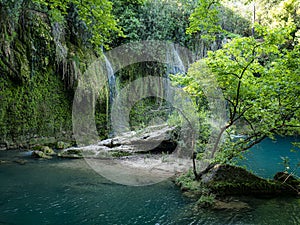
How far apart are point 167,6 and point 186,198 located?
16095 millimetres

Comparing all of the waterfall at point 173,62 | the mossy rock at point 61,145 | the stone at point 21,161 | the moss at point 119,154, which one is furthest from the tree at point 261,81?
the waterfall at point 173,62

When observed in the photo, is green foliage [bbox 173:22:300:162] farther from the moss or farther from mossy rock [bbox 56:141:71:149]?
mossy rock [bbox 56:141:71:149]

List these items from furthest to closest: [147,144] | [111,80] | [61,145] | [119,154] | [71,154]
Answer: [111,80] < [61,145] < [147,144] < [119,154] < [71,154]

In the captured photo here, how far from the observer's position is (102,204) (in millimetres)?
5230

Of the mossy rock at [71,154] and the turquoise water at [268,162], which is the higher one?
the mossy rock at [71,154]

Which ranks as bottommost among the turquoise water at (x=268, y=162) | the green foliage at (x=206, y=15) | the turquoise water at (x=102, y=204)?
the turquoise water at (x=102, y=204)

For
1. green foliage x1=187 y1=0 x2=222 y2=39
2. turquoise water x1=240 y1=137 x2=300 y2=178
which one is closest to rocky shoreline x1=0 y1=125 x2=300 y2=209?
turquoise water x1=240 y1=137 x2=300 y2=178

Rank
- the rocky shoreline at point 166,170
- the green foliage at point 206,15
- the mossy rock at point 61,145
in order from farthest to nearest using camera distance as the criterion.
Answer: the mossy rock at point 61,145, the rocky shoreline at point 166,170, the green foliage at point 206,15

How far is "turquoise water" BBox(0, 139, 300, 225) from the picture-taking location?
455 cm

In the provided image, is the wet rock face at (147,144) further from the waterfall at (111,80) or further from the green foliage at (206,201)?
the green foliage at (206,201)

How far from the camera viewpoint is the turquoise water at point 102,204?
4.55 metres

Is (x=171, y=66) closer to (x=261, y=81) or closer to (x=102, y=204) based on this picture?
(x=261, y=81)

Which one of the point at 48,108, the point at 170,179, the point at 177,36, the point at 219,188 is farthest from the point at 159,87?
the point at 219,188

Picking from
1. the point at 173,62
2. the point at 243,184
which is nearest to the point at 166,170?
the point at 243,184
